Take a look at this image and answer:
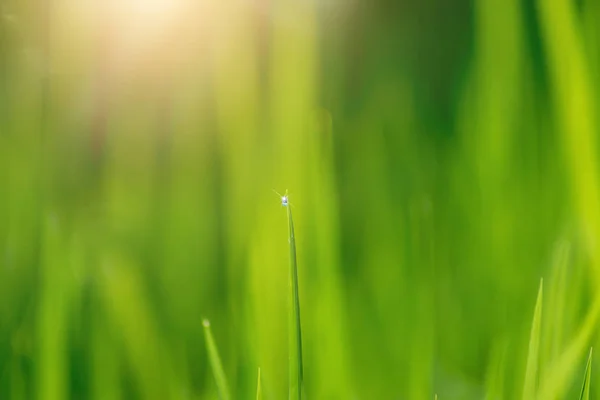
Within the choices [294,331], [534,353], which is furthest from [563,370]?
[294,331]

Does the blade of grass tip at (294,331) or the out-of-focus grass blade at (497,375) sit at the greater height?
the blade of grass tip at (294,331)

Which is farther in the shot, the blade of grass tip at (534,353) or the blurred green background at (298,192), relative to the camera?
the blurred green background at (298,192)

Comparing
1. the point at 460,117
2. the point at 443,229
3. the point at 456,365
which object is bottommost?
the point at 456,365

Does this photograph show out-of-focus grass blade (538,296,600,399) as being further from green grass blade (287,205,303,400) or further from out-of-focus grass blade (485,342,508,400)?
green grass blade (287,205,303,400)

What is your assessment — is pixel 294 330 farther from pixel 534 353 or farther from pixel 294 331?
pixel 534 353

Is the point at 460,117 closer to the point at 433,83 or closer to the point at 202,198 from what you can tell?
the point at 433,83

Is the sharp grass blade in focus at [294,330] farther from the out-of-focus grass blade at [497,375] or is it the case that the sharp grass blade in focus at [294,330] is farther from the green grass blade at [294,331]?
the out-of-focus grass blade at [497,375]

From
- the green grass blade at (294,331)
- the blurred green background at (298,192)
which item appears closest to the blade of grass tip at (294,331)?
the green grass blade at (294,331)

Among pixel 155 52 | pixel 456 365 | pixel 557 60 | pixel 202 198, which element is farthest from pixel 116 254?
pixel 557 60
